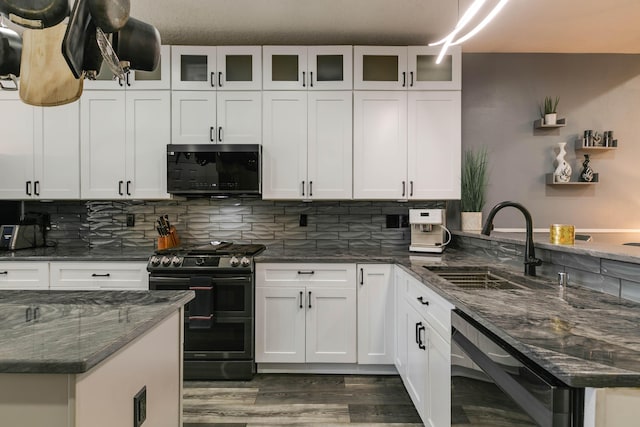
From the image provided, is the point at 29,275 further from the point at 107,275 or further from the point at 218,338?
the point at 218,338

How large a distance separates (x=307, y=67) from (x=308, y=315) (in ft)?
6.49

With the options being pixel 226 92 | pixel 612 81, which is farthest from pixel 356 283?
→ pixel 612 81

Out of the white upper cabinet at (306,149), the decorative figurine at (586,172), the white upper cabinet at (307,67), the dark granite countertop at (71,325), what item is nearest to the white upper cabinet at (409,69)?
the white upper cabinet at (307,67)

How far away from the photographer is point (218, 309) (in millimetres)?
2789

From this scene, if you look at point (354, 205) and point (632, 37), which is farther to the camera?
point (354, 205)

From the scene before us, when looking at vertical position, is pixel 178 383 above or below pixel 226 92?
below

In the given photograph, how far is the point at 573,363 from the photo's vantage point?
83 cm

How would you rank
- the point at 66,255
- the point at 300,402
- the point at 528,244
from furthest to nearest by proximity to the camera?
the point at 66,255
the point at 300,402
the point at 528,244

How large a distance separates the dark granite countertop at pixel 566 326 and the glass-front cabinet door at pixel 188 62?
2345mm

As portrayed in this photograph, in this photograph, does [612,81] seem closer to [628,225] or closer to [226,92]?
[628,225]

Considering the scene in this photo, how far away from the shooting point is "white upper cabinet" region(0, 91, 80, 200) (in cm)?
313

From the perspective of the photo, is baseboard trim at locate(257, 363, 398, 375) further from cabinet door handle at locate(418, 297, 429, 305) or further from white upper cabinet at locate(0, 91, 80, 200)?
white upper cabinet at locate(0, 91, 80, 200)

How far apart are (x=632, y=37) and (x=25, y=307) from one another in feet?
14.7

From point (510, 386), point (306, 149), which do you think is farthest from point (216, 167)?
point (510, 386)
